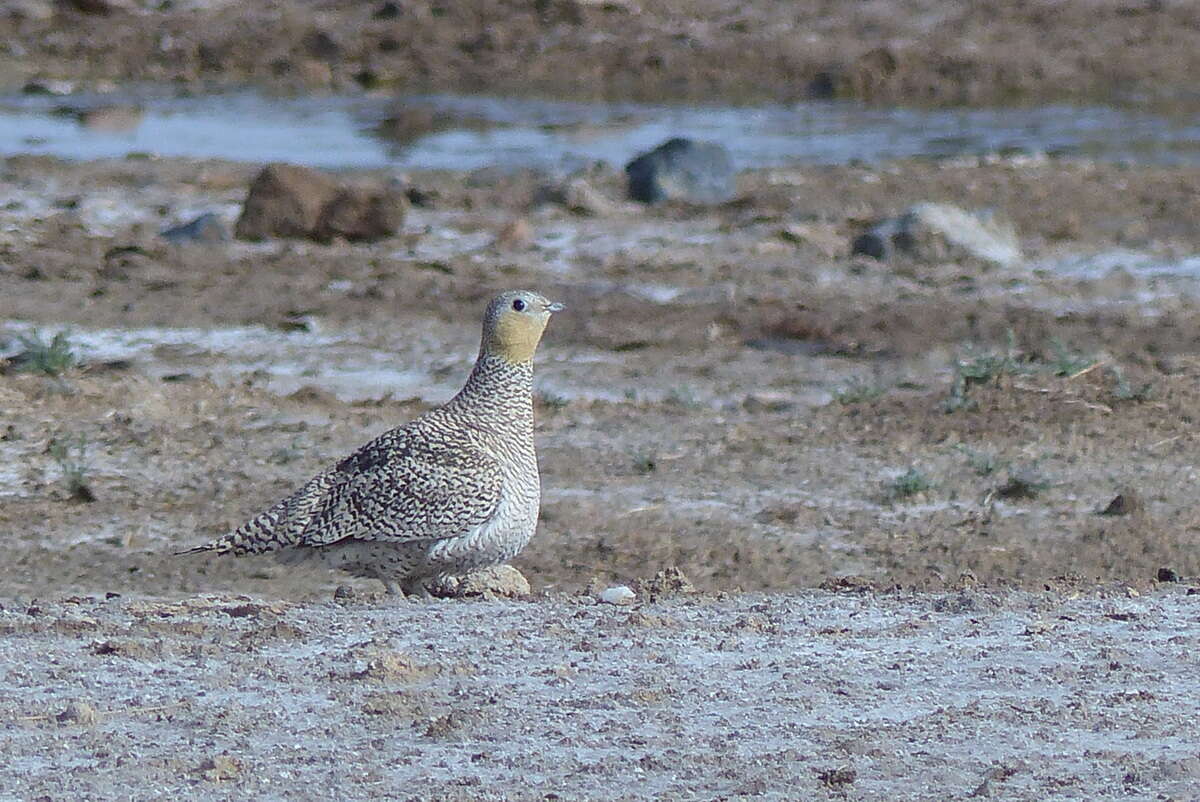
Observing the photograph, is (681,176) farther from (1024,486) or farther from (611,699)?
(611,699)

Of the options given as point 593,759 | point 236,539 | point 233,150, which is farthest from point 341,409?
point 233,150

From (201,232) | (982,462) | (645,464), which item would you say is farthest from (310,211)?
(982,462)

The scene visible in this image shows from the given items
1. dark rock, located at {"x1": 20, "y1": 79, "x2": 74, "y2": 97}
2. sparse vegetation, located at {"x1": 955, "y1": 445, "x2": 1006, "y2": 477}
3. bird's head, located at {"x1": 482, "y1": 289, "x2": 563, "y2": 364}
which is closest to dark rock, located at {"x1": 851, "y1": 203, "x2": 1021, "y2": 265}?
sparse vegetation, located at {"x1": 955, "y1": 445, "x2": 1006, "y2": 477}

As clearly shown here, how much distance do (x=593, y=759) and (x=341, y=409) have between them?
5.63 m

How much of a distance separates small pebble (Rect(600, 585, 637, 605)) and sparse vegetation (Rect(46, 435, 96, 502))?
2.75m

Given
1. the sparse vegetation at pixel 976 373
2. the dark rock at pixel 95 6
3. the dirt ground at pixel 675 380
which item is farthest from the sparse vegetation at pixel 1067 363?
the dark rock at pixel 95 6

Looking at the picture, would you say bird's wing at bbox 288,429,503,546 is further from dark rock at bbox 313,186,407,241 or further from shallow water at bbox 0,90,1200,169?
shallow water at bbox 0,90,1200,169

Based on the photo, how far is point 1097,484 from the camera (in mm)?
9180

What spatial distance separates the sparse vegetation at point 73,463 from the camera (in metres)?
8.84

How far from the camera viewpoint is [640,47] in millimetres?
27250

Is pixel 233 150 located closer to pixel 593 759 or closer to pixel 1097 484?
pixel 1097 484

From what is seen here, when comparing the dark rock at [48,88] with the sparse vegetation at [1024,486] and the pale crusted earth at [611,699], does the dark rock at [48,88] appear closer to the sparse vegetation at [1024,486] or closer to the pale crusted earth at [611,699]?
the sparse vegetation at [1024,486]

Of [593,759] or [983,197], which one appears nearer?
[593,759]

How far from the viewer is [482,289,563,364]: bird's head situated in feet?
24.3
